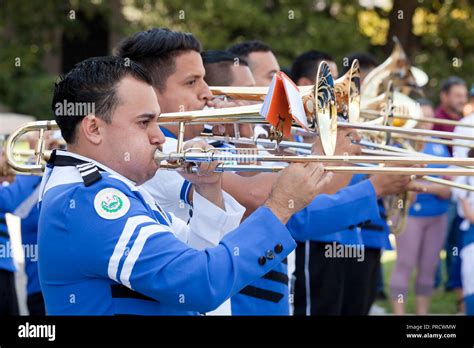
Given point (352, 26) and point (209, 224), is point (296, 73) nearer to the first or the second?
point (209, 224)

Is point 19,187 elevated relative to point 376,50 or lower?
lower

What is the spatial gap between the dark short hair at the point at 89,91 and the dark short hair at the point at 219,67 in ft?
5.23

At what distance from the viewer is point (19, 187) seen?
559 centimetres

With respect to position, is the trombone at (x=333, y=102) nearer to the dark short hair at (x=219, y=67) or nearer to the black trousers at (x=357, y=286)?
the dark short hair at (x=219, y=67)

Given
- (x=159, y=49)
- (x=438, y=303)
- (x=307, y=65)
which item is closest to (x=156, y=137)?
(x=159, y=49)

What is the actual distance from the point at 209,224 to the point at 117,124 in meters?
0.54

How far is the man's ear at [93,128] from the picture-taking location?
2.68 meters

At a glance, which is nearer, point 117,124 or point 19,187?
point 117,124

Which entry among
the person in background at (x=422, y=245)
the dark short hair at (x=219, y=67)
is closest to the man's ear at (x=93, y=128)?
the dark short hair at (x=219, y=67)

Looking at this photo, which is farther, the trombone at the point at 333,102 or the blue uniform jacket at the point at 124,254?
the trombone at the point at 333,102

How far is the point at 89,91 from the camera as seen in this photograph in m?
2.72

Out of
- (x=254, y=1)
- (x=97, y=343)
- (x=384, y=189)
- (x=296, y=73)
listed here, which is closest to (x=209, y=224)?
(x=97, y=343)
